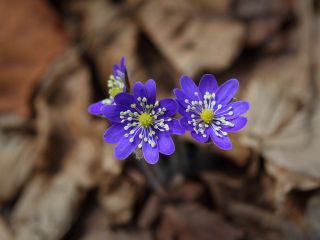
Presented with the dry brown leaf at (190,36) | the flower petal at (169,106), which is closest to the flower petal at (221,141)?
the flower petal at (169,106)

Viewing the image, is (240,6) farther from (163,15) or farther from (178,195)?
(178,195)

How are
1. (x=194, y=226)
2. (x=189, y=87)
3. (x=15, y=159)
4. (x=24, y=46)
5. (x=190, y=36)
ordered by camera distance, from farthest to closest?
1. (x=24, y=46)
2. (x=190, y=36)
3. (x=15, y=159)
4. (x=194, y=226)
5. (x=189, y=87)

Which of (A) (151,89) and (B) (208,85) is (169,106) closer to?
(A) (151,89)

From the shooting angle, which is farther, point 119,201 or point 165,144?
point 119,201

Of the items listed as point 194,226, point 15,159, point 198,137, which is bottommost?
point 194,226

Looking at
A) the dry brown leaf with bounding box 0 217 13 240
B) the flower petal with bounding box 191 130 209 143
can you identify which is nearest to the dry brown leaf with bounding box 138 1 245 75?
the flower petal with bounding box 191 130 209 143

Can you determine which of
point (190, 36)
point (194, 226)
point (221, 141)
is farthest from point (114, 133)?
point (190, 36)

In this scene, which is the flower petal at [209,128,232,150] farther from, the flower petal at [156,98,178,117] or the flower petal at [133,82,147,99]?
the flower petal at [133,82,147,99]
